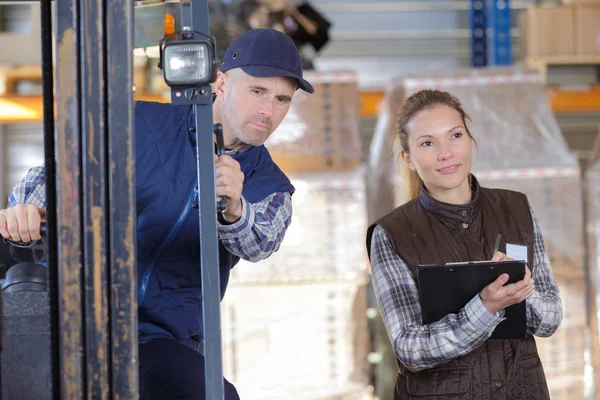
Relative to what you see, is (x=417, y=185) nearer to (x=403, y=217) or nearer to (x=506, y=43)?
(x=403, y=217)

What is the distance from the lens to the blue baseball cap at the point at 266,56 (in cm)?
266

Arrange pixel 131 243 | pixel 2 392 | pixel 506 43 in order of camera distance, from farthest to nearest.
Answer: pixel 506 43 → pixel 2 392 → pixel 131 243

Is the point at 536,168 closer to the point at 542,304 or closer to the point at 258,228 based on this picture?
the point at 542,304

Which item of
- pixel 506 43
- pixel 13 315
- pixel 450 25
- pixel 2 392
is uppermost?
pixel 450 25

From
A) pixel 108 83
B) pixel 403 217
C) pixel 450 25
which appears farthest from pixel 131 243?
pixel 450 25

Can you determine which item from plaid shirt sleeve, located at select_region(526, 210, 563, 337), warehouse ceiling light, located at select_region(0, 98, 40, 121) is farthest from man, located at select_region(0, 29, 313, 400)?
warehouse ceiling light, located at select_region(0, 98, 40, 121)

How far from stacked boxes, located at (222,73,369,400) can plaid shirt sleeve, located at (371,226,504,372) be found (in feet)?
7.28

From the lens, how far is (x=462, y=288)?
2.61 metres

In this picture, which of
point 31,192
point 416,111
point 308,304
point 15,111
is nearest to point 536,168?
point 308,304

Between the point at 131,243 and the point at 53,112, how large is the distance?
1.24 ft

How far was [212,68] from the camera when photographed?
2029mm

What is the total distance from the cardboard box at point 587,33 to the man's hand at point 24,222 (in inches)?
229

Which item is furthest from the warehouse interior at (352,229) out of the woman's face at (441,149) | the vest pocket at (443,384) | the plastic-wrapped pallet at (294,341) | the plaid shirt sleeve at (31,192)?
the plaid shirt sleeve at (31,192)

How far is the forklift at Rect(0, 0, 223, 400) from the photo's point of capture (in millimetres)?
1986
